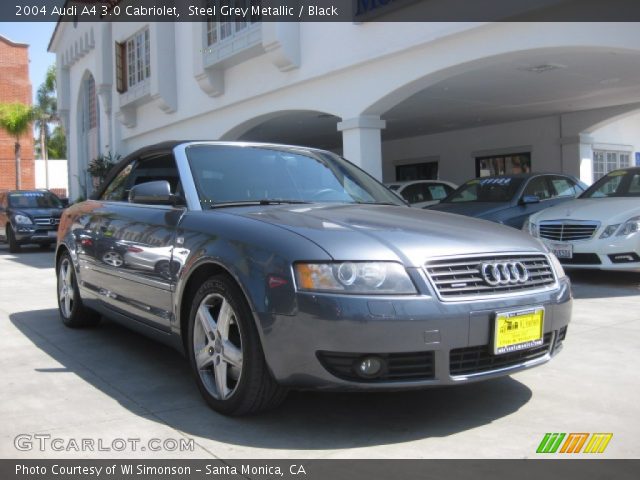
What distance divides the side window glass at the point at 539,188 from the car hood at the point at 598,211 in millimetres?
1282

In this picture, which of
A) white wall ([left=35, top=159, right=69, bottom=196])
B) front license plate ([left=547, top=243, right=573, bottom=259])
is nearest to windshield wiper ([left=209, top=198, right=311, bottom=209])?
front license plate ([left=547, top=243, right=573, bottom=259])

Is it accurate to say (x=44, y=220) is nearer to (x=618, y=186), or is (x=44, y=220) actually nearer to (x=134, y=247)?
(x=618, y=186)

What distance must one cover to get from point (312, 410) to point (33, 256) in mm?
12973

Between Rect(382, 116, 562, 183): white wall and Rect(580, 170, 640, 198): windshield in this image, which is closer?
Rect(580, 170, 640, 198): windshield

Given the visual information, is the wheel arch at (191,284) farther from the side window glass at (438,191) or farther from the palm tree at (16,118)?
the palm tree at (16,118)

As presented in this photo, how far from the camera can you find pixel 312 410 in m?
3.76

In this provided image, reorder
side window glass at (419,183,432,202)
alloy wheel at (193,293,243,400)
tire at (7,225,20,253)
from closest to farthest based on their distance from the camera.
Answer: alloy wheel at (193,293,243,400)
side window glass at (419,183,432,202)
tire at (7,225,20,253)

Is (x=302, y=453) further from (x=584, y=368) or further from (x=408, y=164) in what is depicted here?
(x=408, y=164)

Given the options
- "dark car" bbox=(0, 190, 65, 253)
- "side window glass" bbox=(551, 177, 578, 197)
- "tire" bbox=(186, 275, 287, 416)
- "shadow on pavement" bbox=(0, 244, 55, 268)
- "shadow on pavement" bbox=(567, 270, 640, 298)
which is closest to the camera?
"tire" bbox=(186, 275, 287, 416)

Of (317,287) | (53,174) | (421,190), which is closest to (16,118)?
(53,174)

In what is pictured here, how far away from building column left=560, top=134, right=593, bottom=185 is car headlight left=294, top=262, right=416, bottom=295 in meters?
15.4

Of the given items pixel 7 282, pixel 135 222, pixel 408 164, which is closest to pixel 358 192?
pixel 135 222

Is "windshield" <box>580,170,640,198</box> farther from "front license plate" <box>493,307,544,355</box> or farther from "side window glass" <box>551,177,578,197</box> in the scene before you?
"front license plate" <box>493,307,544,355</box>

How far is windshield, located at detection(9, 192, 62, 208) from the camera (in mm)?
16656
